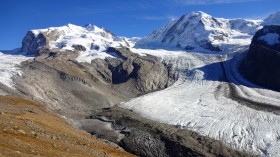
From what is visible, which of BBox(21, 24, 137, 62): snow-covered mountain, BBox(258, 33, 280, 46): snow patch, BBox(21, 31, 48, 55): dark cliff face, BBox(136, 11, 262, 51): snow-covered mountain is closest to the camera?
BBox(258, 33, 280, 46): snow patch

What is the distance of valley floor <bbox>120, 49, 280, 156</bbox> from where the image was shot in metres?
46.5

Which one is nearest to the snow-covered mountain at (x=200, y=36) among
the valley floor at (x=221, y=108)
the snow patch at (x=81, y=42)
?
the snow patch at (x=81, y=42)

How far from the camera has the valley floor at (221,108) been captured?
46.5m

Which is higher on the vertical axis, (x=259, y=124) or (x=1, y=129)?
(x=1, y=129)

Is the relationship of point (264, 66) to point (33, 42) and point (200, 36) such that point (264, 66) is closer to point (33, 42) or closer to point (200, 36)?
point (200, 36)

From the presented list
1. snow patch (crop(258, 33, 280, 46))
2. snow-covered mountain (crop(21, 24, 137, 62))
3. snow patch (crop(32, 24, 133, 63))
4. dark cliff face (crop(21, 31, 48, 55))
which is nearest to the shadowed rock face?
snow patch (crop(32, 24, 133, 63))

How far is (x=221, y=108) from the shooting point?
61031 millimetres

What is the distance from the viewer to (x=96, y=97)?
74.9 meters

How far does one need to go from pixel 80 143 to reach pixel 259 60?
70204 millimetres

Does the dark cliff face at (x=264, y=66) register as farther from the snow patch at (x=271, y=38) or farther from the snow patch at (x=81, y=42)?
the snow patch at (x=81, y=42)

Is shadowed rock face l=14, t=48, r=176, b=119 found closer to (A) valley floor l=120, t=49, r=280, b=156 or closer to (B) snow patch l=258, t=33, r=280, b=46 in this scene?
(A) valley floor l=120, t=49, r=280, b=156

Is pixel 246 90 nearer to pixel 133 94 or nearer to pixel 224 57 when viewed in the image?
pixel 133 94

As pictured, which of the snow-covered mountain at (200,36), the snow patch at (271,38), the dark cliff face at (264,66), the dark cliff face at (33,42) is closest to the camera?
the dark cliff face at (264,66)

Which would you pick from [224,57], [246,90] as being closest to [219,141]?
[246,90]
